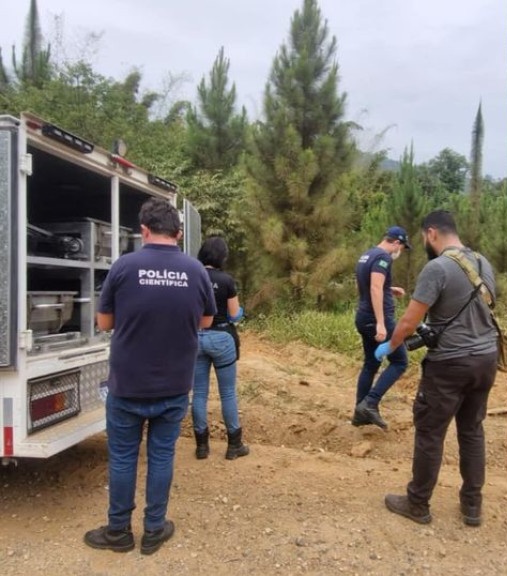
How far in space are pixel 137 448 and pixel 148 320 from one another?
0.73 meters

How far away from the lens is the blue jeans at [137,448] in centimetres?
312

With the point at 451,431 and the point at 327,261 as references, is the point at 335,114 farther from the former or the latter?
the point at 451,431

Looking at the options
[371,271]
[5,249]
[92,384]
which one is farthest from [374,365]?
[5,249]

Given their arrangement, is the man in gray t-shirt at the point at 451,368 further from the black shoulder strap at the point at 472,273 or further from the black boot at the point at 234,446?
the black boot at the point at 234,446

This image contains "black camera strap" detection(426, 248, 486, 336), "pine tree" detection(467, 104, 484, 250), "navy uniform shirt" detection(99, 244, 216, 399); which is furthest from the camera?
"pine tree" detection(467, 104, 484, 250)

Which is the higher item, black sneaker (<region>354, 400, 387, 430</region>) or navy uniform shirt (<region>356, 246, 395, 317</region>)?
navy uniform shirt (<region>356, 246, 395, 317</region>)

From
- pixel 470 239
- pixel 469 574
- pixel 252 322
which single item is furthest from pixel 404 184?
pixel 469 574

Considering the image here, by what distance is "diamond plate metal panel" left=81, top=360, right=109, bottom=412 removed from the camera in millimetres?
4121

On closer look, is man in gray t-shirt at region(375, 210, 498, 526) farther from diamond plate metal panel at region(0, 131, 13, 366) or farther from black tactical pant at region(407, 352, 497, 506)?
diamond plate metal panel at region(0, 131, 13, 366)

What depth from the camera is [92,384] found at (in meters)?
4.23

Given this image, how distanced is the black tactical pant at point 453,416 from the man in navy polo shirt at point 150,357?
1.41m

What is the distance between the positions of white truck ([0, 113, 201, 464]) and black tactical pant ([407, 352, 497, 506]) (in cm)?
216

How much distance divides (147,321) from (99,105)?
14.7 meters

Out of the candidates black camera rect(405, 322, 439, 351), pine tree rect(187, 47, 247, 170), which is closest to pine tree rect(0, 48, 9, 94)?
pine tree rect(187, 47, 247, 170)
